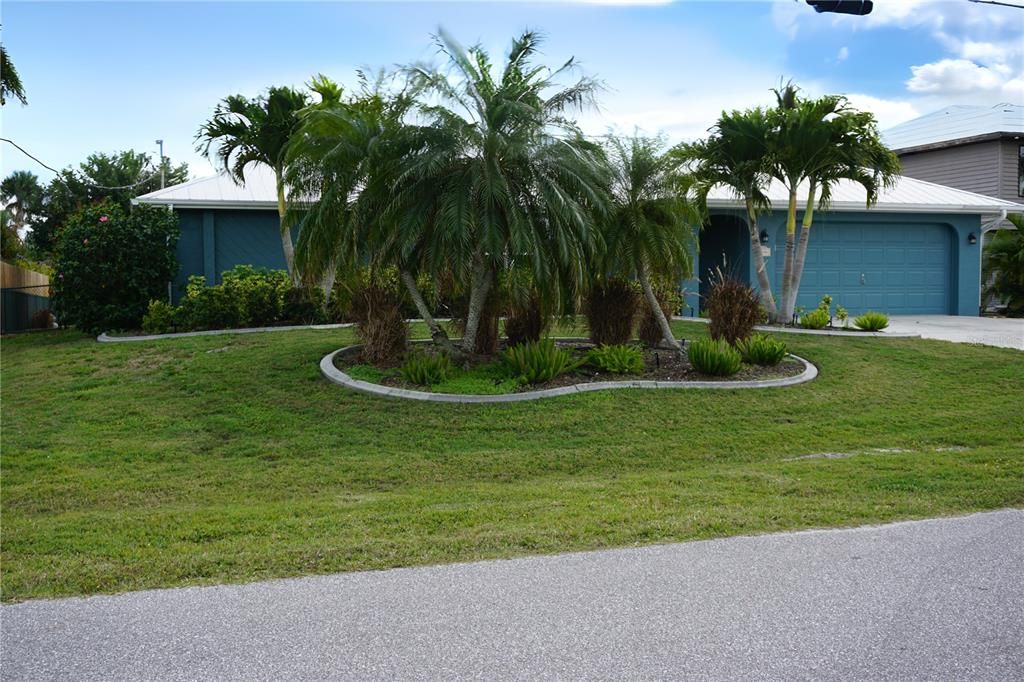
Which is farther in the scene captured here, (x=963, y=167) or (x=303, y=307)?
(x=963, y=167)

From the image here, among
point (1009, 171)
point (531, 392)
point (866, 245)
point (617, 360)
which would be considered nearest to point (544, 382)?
point (531, 392)

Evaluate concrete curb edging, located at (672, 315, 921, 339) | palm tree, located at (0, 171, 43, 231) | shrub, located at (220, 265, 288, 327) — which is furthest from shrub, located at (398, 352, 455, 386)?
palm tree, located at (0, 171, 43, 231)

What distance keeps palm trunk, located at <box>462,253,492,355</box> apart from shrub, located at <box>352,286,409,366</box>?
97 centimetres

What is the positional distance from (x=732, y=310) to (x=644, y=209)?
6.90 ft

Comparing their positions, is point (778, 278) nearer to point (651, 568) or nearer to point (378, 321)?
point (378, 321)

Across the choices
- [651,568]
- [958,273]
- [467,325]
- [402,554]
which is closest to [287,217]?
[467,325]

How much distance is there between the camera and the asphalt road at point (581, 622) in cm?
385

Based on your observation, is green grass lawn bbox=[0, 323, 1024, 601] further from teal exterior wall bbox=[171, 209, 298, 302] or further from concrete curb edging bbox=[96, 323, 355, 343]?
teal exterior wall bbox=[171, 209, 298, 302]

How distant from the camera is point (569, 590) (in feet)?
15.6

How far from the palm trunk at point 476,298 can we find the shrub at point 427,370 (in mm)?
749

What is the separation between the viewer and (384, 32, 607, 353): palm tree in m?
11.1

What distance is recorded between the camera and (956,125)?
104ft

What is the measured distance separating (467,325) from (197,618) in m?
8.46

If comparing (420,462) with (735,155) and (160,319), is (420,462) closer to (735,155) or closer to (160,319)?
(160,319)
